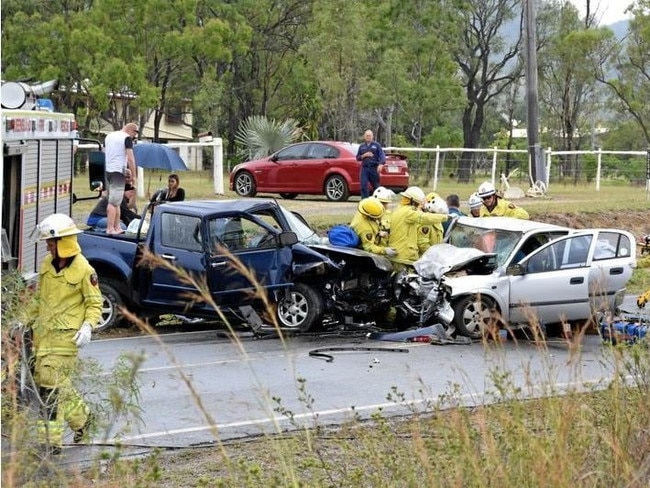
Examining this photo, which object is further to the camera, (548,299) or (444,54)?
(444,54)

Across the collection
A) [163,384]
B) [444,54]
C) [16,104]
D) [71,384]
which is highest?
[444,54]

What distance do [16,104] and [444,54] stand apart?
37.8m

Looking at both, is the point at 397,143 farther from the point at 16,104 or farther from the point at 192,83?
the point at 16,104

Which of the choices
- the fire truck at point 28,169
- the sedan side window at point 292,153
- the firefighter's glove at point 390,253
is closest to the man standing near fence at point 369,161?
the sedan side window at point 292,153

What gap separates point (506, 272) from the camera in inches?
580

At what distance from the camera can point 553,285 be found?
576 inches

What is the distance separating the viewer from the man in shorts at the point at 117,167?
17.1m

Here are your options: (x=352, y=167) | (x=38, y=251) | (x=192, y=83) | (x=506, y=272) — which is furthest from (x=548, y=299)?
(x=192, y=83)

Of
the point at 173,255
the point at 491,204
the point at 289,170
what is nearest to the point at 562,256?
the point at 491,204

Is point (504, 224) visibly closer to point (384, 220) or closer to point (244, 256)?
point (384, 220)

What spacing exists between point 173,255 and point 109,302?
99cm

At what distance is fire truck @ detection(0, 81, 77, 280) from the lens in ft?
34.6

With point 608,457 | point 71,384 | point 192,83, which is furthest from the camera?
point 192,83

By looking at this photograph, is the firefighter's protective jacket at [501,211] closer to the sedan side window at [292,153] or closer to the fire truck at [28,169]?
the fire truck at [28,169]
